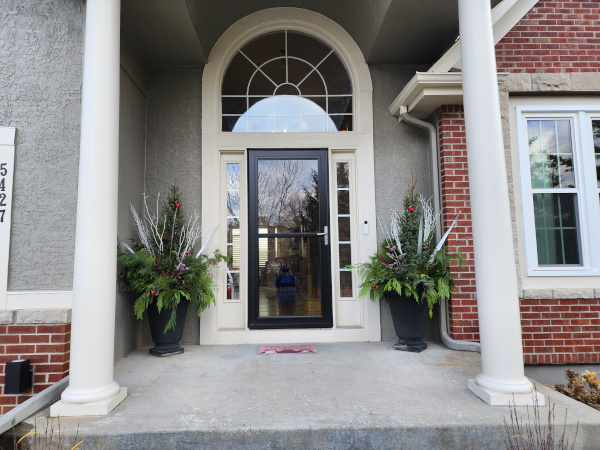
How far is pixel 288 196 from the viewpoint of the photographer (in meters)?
4.05

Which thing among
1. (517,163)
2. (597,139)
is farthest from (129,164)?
(597,139)

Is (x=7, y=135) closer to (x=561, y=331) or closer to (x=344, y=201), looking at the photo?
(x=344, y=201)

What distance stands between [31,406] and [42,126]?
198 cm

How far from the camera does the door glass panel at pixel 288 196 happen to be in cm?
402

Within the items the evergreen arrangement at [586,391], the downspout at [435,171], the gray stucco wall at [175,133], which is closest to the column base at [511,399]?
the evergreen arrangement at [586,391]

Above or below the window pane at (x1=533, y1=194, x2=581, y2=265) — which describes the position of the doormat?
below

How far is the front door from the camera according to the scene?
391 centimetres

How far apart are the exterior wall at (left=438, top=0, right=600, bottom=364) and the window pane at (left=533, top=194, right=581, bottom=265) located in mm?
196

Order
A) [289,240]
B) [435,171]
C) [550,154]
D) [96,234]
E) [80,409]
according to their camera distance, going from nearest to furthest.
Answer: [80,409] < [96,234] < [550,154] < [435,171] < [289,240]

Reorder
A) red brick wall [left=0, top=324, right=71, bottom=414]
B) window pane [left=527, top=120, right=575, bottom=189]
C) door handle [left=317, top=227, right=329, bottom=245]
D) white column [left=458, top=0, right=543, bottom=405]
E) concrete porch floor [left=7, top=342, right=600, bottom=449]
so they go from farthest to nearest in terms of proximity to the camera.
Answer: door handle [left=317, top=227, right=329, bottom=245]
window pane [left=527, top=120, right=575, bottom=189]
red brick wall [left=0, top=324, right=71, bottom=414]
white column [left=458, top=0, right=543, bottom=405]
concrete porch floor [left=7, top=342, right=600, bottom=449]

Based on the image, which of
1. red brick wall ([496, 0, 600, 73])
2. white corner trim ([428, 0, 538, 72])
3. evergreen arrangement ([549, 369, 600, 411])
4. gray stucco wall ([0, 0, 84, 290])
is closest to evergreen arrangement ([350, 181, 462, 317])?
evergreen arrangement ([549, 369, 600, 411])

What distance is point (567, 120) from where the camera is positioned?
143 inches

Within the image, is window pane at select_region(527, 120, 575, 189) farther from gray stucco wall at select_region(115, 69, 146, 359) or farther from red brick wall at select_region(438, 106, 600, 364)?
gray stucco wall at select_region(115, 69, 146, 359)

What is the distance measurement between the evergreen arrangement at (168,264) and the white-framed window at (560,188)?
3.12 m
